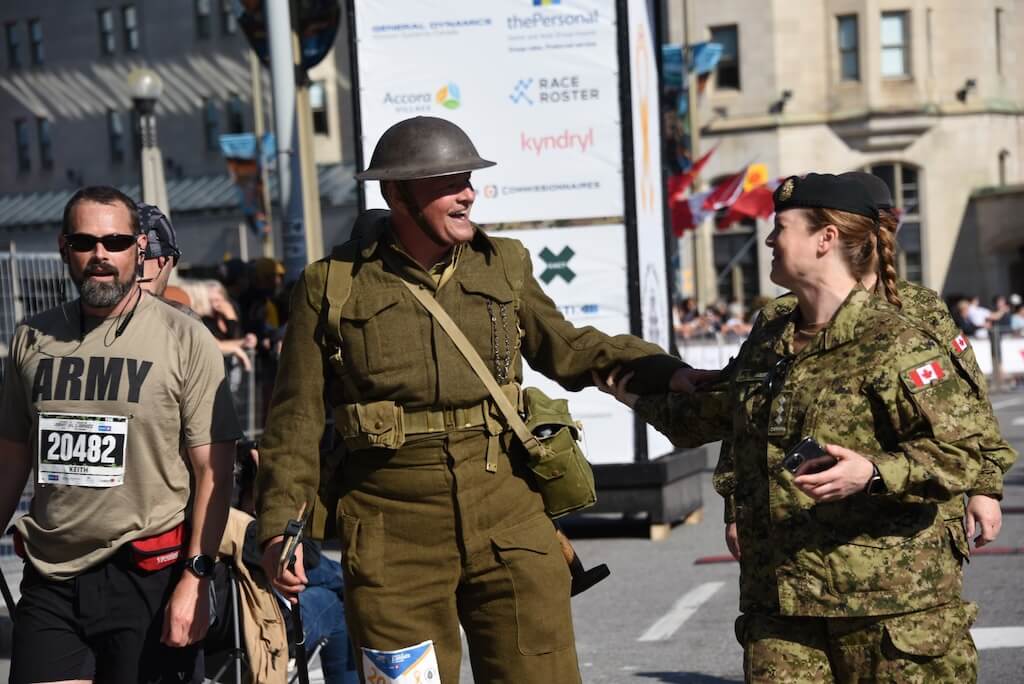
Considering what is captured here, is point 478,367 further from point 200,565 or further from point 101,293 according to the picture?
point 101,293

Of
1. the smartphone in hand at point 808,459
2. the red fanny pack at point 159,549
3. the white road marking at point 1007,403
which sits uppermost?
the smartphone in hand at point 808,459

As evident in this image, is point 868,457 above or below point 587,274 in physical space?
above

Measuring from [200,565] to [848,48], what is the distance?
50.5 m

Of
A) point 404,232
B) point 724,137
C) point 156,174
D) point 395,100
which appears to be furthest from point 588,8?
point 724,137

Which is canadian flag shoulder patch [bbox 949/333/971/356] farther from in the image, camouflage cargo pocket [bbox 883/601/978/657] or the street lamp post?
the street lamp post

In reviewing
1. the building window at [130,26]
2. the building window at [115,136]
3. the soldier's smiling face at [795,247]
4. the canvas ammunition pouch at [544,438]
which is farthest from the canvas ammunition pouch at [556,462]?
the building window at [115,136]

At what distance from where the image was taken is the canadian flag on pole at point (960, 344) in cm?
518

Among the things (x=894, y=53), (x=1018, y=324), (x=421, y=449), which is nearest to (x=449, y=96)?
(x=421, y=449)

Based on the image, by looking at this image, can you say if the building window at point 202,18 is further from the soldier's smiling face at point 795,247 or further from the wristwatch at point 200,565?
the soldier's smiling face at point 795,247

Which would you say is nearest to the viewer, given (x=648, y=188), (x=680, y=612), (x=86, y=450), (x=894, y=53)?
(x=86, y=450)

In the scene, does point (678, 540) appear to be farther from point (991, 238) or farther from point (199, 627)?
point (991, 238)

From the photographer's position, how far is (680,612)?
9.09 m

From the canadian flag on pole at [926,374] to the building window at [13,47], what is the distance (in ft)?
195

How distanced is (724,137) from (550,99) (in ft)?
138
